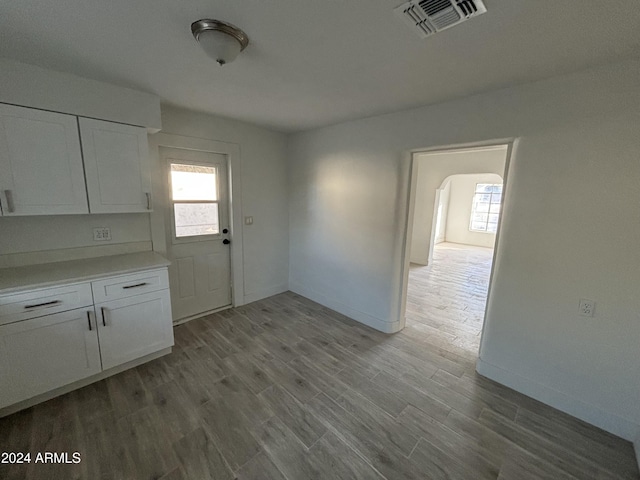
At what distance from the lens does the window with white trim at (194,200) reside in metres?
3.02

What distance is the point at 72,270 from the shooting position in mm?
2076

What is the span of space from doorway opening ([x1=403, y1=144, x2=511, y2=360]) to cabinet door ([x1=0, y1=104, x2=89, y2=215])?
10.2 ft

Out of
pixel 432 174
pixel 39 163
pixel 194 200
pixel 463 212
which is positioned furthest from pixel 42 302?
pixel 463 212

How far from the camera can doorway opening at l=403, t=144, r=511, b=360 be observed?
3.01 metres

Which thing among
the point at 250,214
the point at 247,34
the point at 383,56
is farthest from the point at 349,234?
the point at 247,34

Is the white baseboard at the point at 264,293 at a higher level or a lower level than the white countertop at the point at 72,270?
lower

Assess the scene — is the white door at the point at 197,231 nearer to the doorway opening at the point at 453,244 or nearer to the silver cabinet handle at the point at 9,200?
the silver cabinet handle at the point at 9,200

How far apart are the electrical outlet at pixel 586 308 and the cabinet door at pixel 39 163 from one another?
3.99 m

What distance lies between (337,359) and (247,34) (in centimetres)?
267

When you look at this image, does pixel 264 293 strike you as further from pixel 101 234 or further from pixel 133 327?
pixel 101 234

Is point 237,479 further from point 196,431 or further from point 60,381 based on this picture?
point 60,381

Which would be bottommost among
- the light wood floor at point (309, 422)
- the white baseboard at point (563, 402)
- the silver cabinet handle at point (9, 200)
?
the light wood floor at point (309, 422)

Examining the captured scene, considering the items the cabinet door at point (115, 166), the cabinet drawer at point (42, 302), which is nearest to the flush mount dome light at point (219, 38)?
the cabinet door at point (115, 166)

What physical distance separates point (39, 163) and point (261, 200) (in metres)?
2.19
